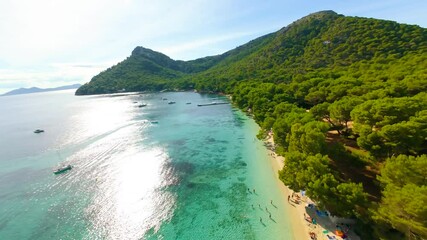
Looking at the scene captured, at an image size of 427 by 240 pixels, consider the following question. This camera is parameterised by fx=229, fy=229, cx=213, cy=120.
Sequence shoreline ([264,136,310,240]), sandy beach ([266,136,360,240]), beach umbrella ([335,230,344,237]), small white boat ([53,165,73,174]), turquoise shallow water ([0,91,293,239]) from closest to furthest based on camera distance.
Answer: beach umbrella ([335,230,344,237])
sandy beach ([266,136,360,240])
shoreline ([264,136,310,240])
turquoise shallow water ([0,91,293,239])
small white boat ([53,165,73,174])

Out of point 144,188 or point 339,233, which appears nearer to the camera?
point 339,233

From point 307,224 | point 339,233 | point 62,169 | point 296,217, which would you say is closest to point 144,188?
point 62,169

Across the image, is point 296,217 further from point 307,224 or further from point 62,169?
point 62,169

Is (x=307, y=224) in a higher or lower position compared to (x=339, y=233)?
lower

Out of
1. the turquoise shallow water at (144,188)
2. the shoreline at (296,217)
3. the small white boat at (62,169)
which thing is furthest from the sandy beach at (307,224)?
the small white boat at (62,169)

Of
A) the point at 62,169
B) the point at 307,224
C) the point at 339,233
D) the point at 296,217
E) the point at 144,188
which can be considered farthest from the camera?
the point at 62,169

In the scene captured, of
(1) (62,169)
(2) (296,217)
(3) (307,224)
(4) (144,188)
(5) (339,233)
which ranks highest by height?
(5) (339,233)

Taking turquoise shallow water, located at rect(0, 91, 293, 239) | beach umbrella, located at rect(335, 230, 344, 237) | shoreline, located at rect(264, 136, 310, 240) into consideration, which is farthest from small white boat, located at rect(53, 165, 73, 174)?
beach umbrella, located at rect(335, 230, 344, 237)

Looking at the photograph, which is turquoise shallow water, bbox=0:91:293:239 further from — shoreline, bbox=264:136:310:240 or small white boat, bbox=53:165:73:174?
small white boat, bbox=53:165:73:174
